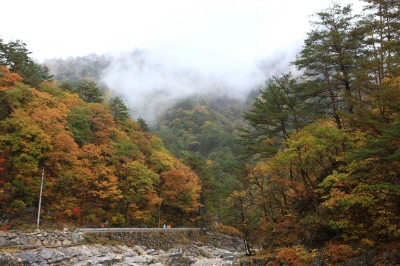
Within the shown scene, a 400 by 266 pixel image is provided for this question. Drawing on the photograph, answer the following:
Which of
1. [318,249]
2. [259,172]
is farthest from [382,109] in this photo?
[259,172]

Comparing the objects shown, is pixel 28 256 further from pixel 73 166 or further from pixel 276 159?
pixel 276 159

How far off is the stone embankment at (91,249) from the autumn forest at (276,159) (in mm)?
3332

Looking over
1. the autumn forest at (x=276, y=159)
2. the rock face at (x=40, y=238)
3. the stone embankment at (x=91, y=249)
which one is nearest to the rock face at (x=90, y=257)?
the stone embankment at (x=91, y=249)

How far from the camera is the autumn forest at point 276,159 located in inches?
487

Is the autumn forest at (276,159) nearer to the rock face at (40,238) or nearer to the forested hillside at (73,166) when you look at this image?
the forested hillside at (73,166)

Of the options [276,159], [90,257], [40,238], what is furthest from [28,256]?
[276,159]

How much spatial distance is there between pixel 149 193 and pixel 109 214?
5.62 m

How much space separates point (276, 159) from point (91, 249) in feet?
53.5

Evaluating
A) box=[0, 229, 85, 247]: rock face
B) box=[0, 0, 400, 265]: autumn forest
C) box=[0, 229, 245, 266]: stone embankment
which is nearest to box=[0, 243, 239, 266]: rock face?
box=[0, 229, 245, 266]: stone embankment

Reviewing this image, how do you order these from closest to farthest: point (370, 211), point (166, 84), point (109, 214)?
point (370, 211), point (109, 214), point (166, 84)

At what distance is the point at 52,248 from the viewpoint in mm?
20531

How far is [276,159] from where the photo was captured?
667 inches

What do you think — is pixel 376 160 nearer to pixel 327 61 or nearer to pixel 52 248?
pixel 327 61

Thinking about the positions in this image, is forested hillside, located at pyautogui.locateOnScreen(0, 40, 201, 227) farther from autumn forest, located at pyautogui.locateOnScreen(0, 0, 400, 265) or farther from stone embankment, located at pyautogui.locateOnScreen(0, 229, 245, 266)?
stone embankment, located at pyautogui.locateOnScreen(0, 229, 245, 266)
